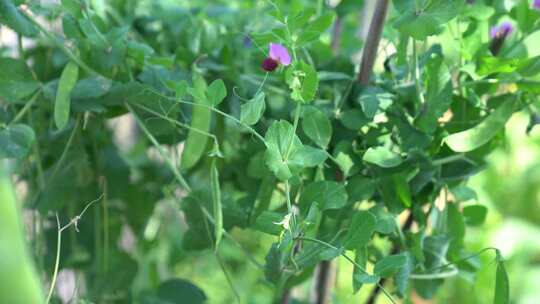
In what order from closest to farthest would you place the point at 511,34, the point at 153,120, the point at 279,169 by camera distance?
the point at 279,169 → the point at 153,120 → the point at 511,34

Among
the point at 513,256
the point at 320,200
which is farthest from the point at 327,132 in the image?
the point at 513,256

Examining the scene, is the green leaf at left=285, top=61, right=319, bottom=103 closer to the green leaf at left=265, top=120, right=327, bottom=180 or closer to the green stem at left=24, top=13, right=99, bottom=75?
the green leaf at left=265, top=120, right=327, bottom=180

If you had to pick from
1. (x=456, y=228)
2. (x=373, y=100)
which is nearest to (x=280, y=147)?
(x=373, y=100)

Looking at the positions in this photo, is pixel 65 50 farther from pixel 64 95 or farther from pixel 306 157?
pixel 306 157

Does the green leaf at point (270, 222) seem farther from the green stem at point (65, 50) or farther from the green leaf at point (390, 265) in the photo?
the green stem at point (65, 50)

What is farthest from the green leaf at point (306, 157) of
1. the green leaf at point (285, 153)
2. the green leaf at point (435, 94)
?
the green leaf at point (435, 94)

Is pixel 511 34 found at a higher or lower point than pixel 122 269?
higher

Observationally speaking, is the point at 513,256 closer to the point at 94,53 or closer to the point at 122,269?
the point at 122,269
